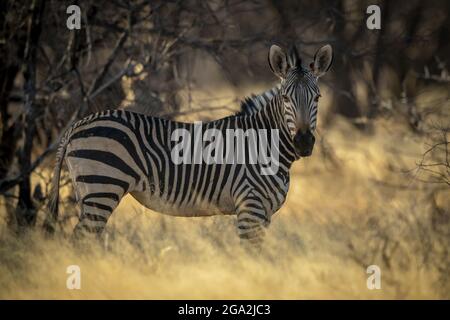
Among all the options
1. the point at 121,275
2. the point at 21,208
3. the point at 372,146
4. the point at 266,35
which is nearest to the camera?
the point at 121,275

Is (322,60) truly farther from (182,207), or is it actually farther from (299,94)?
(182,207)

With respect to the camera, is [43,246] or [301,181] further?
[301,181]

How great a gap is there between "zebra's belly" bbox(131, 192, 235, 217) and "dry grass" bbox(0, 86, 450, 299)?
0.17m

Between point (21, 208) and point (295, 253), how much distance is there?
135 inches

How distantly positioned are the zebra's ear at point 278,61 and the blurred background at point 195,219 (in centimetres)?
131

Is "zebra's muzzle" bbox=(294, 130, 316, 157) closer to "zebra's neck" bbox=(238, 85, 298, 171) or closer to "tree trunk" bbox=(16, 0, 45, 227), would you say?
"zebra's neck" bbox=(238, 85, 298, 171)

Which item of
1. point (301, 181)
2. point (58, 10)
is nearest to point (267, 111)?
point (58, 10)

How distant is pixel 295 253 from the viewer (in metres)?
5.81

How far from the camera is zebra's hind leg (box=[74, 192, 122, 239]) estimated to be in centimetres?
587

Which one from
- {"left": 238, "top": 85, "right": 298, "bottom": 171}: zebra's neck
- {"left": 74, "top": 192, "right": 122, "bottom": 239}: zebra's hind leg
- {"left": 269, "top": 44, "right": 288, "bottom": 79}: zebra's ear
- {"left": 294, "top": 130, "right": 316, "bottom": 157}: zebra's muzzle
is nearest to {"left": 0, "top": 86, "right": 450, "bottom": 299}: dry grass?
{"left": 74, "top": 192, "right": 122, "bottom": 239}: zebra's hind leg

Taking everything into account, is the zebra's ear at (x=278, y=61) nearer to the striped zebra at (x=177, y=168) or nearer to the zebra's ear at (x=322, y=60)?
the striped zebra at (x=177, y=168)

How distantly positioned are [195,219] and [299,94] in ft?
4.82

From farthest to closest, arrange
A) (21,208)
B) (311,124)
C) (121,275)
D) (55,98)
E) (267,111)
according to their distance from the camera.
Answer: (55,98)
(21,208)
(267,111)
(311,124)
(121,275)
